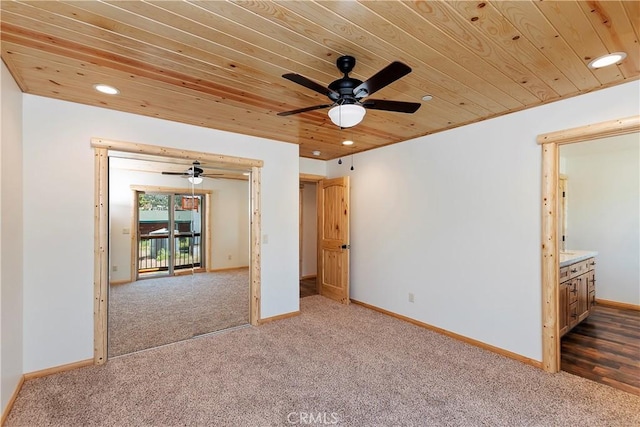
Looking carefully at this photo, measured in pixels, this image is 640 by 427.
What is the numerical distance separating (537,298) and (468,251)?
79cm

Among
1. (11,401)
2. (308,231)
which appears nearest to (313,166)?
(308,231)

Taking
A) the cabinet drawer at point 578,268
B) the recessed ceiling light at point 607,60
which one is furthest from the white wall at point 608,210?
the recessed ceiling light at point 607,60

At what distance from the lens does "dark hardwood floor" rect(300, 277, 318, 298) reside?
18.1ft

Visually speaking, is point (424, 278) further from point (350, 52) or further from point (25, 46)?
point (25, 46)

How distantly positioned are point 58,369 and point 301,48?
3.48 m

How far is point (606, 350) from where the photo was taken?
312 cm

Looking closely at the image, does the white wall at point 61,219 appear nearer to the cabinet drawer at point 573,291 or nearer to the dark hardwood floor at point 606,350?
the dark hardwood floor at point 606,350

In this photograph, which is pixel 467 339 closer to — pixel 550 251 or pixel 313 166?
pixel 550 251

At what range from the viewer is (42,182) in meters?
2.65

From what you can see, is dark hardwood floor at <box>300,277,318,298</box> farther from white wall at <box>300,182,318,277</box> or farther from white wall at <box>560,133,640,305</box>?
white wall at <box>560,133,640,305</box>

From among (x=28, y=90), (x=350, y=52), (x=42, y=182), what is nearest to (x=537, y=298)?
(x=350, y=52)

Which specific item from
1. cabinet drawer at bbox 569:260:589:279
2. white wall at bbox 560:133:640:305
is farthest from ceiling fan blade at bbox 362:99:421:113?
white wall at bbox 560:133:640:305

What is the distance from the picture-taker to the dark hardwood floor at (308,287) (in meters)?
5.52

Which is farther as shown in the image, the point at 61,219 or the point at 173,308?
the point at 173,308
